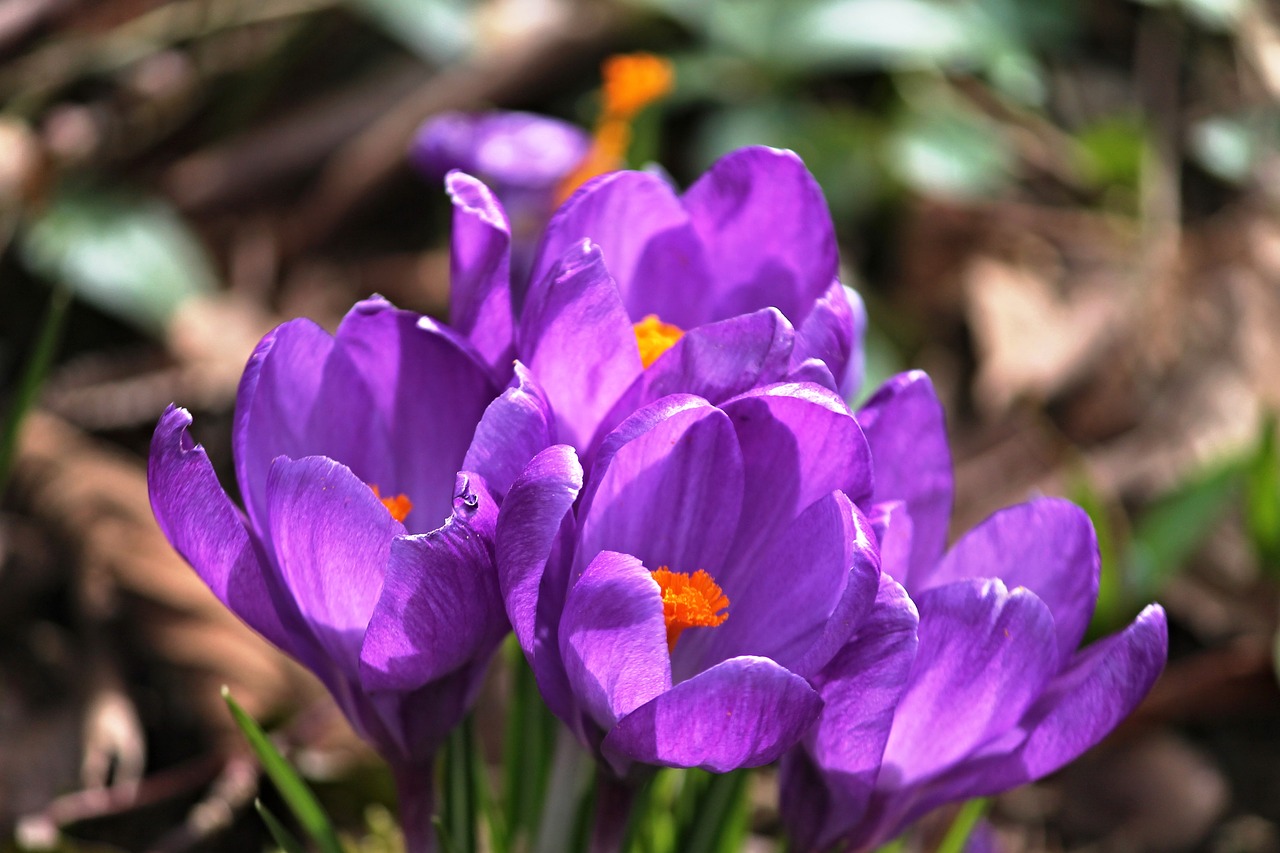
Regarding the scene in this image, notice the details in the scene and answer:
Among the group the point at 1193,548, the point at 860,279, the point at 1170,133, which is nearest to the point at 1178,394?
the point at 1193,548

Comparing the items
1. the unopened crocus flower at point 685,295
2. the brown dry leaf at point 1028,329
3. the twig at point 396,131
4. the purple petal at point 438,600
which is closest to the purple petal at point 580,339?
the unopened crocus flower at point 685,295

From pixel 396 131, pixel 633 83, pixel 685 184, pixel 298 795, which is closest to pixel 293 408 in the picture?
pixel 298 795

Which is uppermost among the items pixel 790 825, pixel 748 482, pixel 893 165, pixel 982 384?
pixel 748 482

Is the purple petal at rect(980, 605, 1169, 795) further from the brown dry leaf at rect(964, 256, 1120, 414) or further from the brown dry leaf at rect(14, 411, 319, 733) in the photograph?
the brown dry leaf at rect(964, 256, 1120, 414)

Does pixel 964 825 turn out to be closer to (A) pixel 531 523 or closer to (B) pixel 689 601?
(B) pixel 689 601

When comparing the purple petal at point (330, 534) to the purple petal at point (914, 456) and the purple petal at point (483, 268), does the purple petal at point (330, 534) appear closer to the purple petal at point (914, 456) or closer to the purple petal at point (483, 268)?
the purple petal at point (483, 268)

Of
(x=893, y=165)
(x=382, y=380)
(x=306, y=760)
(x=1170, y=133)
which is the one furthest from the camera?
(x=1170, y=133)

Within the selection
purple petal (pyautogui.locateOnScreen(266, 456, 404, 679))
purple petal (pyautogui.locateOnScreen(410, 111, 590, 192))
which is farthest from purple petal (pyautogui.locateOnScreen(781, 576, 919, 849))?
purple petal (pyautogui.locateOnScreen(410, 111, 590, 192))

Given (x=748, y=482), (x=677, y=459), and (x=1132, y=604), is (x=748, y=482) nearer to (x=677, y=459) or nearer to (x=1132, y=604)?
(x=677, y=459)
